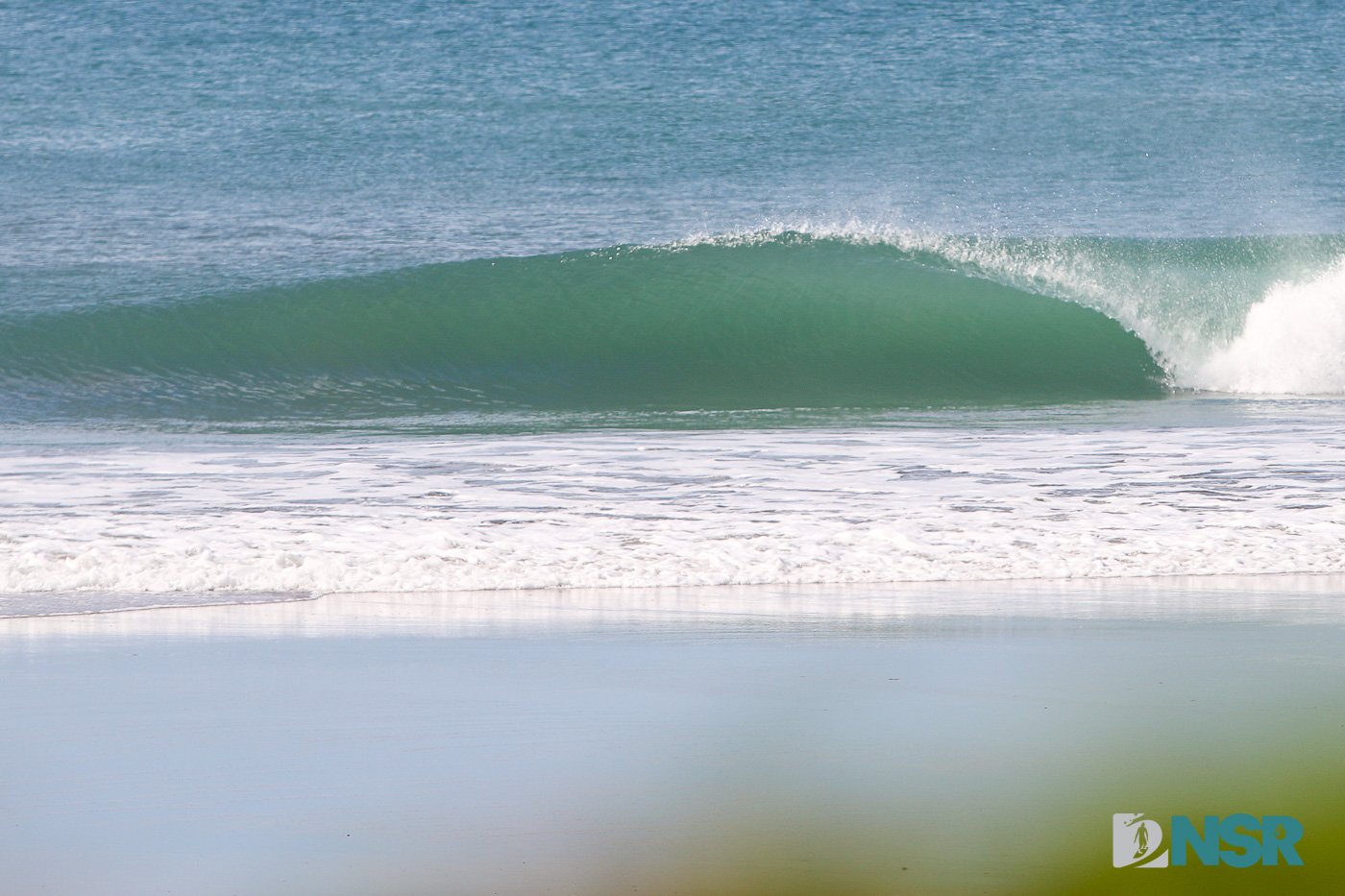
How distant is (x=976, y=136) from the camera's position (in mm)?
21875

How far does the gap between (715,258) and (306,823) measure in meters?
11.2

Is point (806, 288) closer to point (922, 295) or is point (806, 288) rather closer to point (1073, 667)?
point (922, 295)

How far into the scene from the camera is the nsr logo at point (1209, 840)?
169 cm

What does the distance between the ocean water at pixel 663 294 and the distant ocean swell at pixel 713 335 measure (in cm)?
5

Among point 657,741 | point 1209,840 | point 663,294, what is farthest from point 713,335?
point 1209,840

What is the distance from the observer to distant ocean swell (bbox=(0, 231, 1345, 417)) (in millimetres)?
10250

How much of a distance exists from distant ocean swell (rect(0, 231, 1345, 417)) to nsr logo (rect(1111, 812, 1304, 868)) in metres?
7.91

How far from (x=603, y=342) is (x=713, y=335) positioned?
3.02 ft

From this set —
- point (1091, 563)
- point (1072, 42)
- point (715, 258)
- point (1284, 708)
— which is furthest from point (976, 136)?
point (1284, 708)

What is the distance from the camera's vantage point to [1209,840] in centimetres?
174

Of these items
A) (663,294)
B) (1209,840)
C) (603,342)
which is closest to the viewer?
(1209,840)

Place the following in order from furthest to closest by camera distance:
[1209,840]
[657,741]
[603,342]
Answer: [603,342] → [657,741] → [1209,840]

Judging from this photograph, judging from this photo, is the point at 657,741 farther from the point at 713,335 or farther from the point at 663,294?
the point at 663,294

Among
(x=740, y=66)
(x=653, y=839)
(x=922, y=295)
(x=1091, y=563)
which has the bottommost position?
(x=653, y=839)
